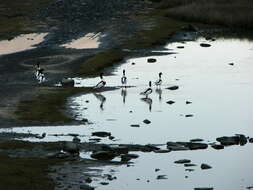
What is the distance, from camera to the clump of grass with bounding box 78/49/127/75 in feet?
212

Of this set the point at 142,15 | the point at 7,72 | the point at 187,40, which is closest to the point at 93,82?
the point at 7,72

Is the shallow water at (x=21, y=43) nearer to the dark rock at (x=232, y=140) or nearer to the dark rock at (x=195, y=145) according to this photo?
the dark rock at (x=195, y=145)

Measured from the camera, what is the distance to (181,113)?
46.8 meters

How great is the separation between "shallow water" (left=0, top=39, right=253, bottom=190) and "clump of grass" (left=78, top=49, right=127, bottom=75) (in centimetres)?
166

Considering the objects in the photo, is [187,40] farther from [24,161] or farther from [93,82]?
[24,161]

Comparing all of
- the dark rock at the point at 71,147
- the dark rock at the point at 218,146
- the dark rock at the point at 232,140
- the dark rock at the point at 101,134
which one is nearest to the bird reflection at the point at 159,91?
the dark rock at the point at 101,134

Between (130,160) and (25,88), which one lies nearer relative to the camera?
(130,160)

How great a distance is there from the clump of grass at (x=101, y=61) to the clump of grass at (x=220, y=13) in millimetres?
26734

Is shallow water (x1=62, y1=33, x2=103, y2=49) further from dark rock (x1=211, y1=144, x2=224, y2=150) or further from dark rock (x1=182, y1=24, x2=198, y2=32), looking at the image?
dark rock (x1=211, y1=144, x2=224, y2=150)

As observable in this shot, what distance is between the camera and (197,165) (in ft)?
112

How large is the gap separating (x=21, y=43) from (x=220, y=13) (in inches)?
1240

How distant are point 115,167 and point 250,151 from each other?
24.9ft

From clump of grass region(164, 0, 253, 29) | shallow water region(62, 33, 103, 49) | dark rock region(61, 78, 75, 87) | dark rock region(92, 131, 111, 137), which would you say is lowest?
dark rock region(92, 131, 111, 137)

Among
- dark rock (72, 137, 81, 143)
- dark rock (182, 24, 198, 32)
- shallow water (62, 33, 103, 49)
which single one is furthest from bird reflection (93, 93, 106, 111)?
dark rock (182, 24, 198, 32)
